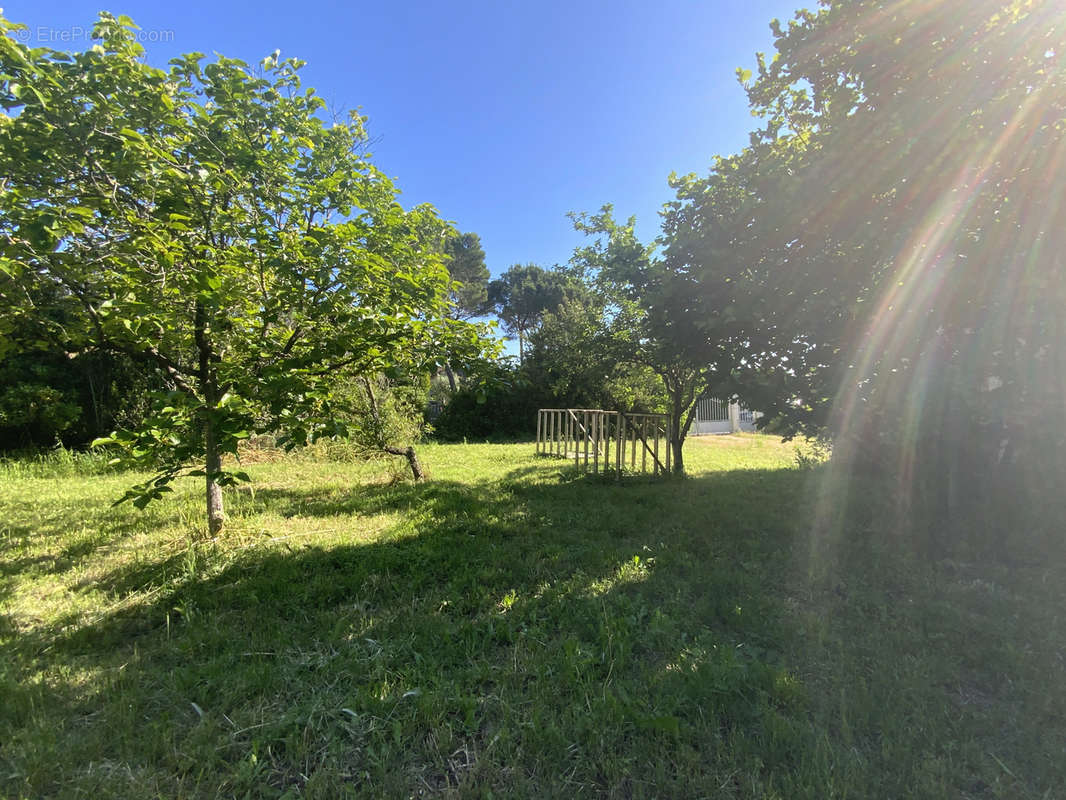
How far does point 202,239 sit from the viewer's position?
2963 millimetres

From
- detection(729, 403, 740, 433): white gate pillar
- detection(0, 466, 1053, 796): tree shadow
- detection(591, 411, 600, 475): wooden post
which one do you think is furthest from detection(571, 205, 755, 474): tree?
detection(729, 403, 740, 433): white gate pillar

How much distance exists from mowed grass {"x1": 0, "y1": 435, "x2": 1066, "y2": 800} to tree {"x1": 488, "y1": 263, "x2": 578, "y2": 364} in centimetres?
2160

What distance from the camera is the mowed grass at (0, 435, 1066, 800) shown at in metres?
1.62

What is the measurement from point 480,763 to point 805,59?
5.75 m

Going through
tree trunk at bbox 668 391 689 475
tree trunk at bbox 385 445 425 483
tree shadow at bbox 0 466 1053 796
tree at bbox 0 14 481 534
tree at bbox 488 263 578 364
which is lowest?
tree shadow at bbox 0 466 1053 796

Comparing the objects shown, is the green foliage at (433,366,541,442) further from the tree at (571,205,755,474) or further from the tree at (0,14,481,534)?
the tree at (0,14,481,534)

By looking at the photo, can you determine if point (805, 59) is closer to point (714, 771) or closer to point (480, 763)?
point (714, 771)

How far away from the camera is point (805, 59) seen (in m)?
3.98

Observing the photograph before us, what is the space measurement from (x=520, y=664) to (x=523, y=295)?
80.4 feet

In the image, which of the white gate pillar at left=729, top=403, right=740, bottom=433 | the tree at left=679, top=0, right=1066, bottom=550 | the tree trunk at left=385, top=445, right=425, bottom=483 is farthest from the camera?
the white gate pillar at left=729, top=403, right=740, bottom=433

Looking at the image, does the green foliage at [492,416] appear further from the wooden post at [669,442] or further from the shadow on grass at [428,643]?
the shadow on grass at [428,643]

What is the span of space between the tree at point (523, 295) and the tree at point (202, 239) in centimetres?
2132

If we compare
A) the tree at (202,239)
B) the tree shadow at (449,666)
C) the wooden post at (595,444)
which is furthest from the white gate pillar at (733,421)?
the tree at (202,239)

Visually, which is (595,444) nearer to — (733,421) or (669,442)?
(669,442)
